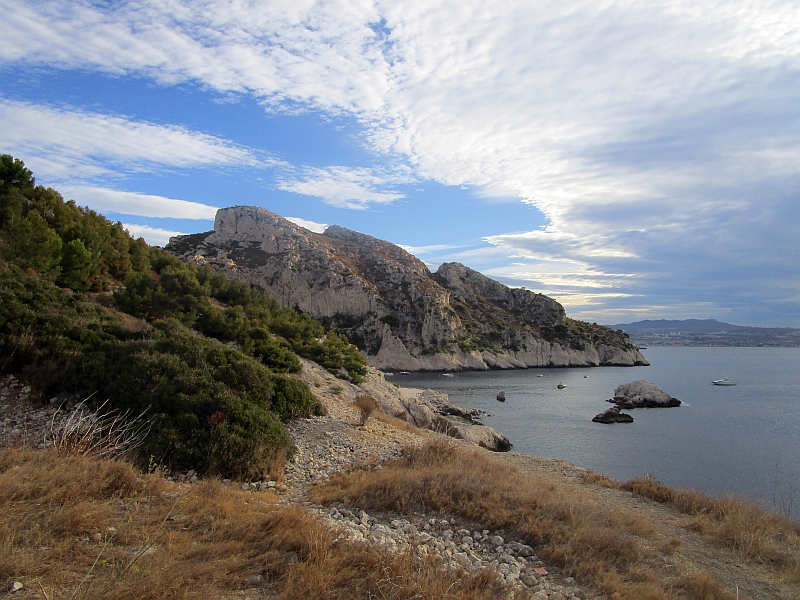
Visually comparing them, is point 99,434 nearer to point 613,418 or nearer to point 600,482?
point 600,482

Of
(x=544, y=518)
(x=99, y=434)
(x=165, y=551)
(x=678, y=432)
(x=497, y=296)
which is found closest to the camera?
(x=165, y=551)

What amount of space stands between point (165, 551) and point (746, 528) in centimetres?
885

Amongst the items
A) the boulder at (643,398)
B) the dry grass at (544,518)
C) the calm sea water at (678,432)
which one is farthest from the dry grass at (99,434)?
the boulder at (643,398)

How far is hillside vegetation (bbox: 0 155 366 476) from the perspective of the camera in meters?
9.23

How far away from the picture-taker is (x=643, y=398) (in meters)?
39.2

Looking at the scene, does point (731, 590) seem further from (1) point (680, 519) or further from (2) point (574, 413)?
(2) point (574, 413)

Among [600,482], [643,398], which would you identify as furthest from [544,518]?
[643,398]

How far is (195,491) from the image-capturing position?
627 centimetres

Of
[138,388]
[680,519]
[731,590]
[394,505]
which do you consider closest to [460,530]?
[394,505]

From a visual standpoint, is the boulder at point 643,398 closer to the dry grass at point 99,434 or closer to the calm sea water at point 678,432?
the calm sea water at point 678,432

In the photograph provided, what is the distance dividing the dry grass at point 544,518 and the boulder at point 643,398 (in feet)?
113

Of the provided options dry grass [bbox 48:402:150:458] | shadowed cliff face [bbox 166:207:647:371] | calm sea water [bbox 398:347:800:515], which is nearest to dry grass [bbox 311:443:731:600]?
dry grass [bbox 48:402:150:458]

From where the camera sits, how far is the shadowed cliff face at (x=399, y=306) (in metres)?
78.4

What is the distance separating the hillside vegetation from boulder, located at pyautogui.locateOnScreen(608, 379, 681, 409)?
102 feet
